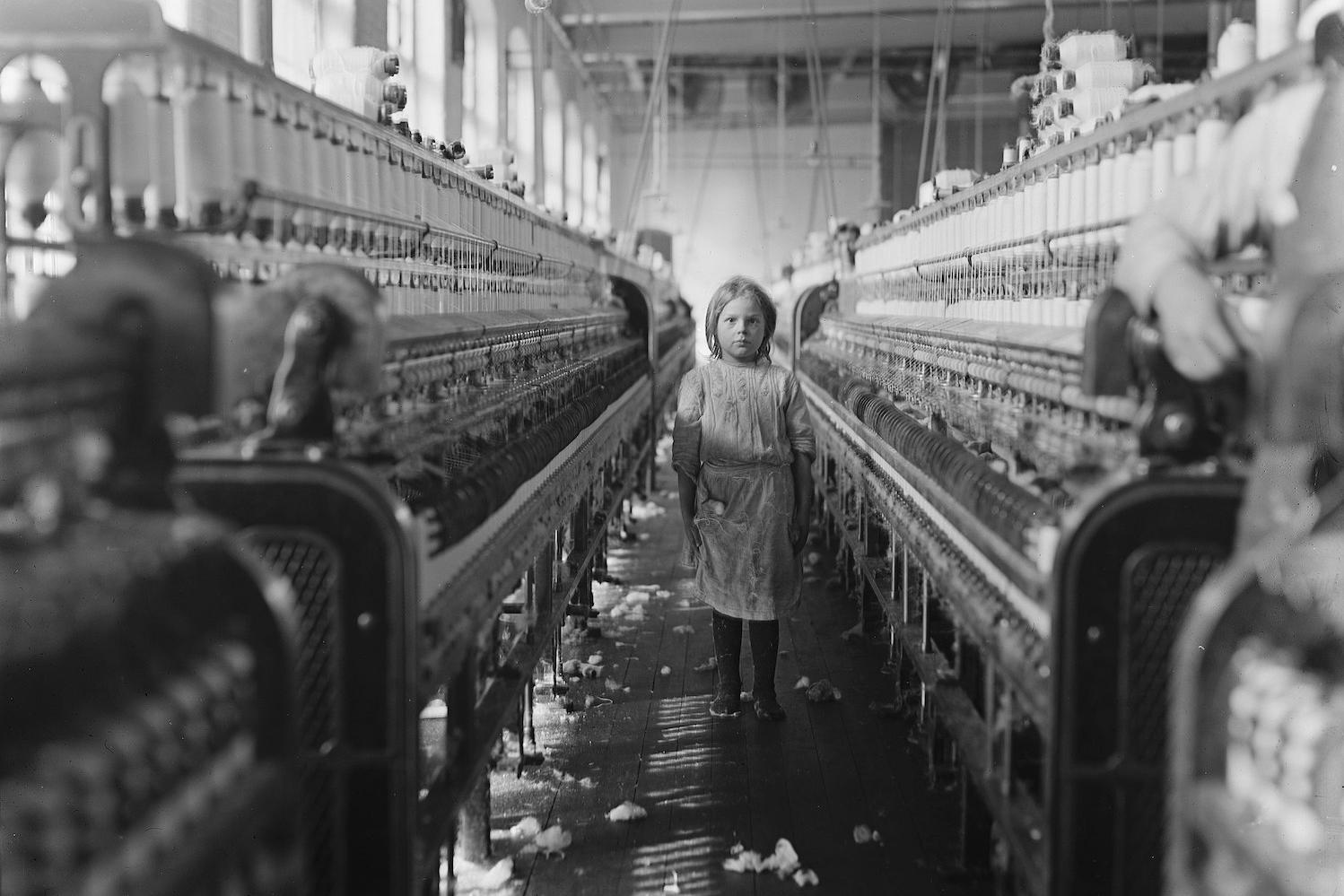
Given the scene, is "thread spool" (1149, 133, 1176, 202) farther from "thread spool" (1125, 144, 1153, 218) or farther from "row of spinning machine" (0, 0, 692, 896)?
"row of spinning machine" (0, 0, 692, 896)

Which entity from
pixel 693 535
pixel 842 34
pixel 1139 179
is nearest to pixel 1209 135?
pixel 1139 179

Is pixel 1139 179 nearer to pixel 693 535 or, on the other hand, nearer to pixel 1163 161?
pixel 1163 161

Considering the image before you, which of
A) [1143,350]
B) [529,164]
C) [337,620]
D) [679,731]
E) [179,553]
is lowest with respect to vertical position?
[679,731]

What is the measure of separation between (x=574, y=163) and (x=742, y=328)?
18.8 m

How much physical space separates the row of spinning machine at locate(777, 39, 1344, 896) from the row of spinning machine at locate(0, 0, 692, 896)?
1032 millimetres

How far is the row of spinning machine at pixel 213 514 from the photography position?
1.42 metres

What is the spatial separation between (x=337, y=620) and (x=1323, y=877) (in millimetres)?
1396

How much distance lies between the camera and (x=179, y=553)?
166cm

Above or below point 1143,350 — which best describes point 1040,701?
below

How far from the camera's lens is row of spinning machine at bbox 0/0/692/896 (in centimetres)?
142

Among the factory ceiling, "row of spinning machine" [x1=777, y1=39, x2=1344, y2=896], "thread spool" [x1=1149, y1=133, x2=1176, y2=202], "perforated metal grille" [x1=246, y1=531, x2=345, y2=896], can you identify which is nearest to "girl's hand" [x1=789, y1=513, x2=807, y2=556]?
"row of spinning machine" [x1=777, y1=39, x2=1344, y2=896]

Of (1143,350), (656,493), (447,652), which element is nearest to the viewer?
(1143,350)

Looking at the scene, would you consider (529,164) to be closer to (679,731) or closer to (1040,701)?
(679,731)

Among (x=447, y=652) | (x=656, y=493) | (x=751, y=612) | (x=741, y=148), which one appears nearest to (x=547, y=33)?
(x=656, y=493)
